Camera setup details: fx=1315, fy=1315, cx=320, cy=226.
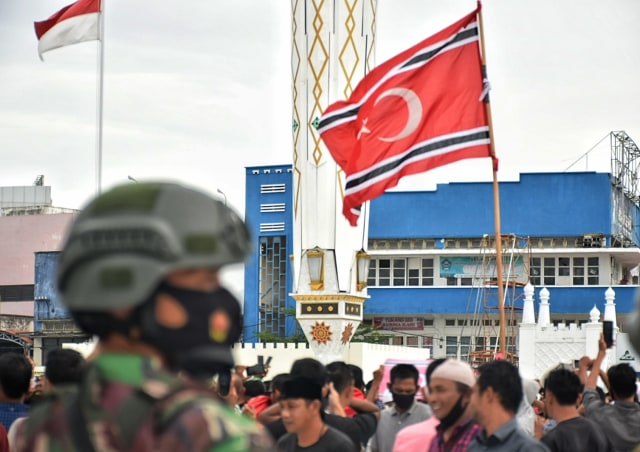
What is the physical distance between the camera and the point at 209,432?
2.16 metres

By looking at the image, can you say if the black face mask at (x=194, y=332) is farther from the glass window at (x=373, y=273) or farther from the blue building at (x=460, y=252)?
the glass window at (x=373, y=273)

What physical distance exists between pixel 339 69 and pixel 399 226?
41.7m

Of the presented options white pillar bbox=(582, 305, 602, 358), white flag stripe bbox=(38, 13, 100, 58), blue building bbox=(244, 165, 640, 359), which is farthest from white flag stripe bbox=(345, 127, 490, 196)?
blue building bbox=(244, 165, 640, 359)

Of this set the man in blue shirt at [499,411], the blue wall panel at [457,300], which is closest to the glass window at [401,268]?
the blue wall panel at [457,300]

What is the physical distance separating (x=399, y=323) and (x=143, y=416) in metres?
71.4

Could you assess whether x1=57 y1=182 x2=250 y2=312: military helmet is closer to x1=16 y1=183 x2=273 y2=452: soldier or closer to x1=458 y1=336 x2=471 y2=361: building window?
x1=16 y1=183 x2=273 y2=452: soldier

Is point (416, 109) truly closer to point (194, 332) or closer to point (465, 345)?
point (194, 332)

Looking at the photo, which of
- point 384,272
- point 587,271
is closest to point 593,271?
point 587,271

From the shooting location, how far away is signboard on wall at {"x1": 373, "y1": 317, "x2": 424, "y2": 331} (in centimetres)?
7275

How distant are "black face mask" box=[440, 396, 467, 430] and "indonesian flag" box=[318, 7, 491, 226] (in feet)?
29.8

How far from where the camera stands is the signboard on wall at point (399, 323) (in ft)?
239

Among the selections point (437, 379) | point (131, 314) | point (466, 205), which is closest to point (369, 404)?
point (437, 379)

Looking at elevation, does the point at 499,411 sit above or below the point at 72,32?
below

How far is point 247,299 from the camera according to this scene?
73250 millimetres
